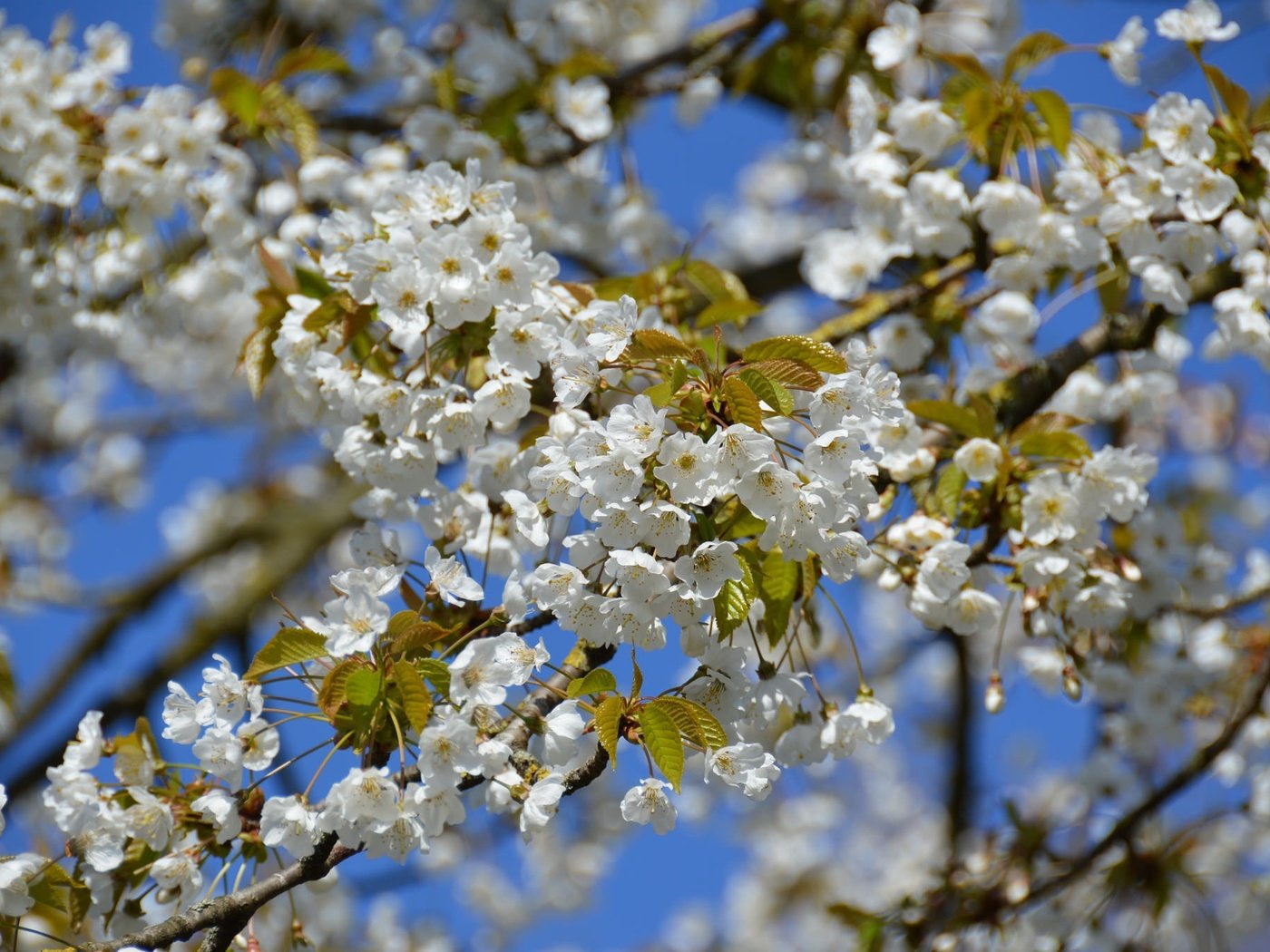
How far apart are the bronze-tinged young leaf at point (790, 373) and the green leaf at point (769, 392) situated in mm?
12

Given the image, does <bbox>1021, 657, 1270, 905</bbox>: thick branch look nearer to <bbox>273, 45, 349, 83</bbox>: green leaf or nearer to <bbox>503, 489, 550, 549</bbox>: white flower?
<bbox>503, 489, 550, 549</bbox>: white flower

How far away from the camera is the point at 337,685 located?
5.60ft

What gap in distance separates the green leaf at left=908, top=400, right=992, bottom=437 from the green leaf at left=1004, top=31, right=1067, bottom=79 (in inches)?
34.5

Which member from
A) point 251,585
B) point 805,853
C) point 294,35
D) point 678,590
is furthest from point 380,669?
point 805,853

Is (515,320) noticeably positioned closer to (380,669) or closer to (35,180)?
(380,669)

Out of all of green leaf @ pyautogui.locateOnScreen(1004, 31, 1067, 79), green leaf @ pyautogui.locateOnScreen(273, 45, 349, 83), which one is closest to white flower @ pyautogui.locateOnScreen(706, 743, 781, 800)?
green leaf @ pyautogui.locateOnScreen(1004, 31, 1067, 79)

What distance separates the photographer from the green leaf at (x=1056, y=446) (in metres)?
2.12

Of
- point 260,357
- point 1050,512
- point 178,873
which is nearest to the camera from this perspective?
point 178,873

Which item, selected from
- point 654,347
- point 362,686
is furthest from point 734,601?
point 362,686

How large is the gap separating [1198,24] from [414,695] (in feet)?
6.99

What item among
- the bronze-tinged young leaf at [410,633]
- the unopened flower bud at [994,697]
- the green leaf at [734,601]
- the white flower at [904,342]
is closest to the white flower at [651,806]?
the green leaf at [734,601]

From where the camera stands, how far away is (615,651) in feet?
6.15

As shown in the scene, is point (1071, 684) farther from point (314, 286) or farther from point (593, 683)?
point (314, 286)

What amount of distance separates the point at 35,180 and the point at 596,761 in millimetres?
2181
